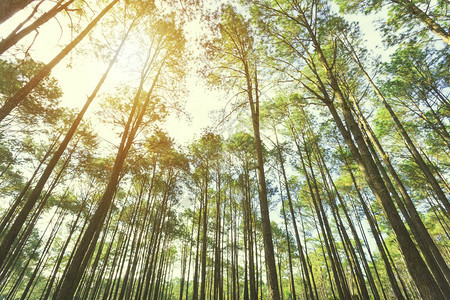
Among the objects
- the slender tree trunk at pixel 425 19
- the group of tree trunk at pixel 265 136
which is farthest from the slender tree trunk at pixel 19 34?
the slender tree trunk at pixel 425 19

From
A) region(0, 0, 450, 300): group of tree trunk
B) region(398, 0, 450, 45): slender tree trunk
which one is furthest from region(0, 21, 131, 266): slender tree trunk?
region(398, 0, 450, 45): slender tree trunk

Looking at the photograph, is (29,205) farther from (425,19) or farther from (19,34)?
(425,19)

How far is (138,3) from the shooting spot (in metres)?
7.47

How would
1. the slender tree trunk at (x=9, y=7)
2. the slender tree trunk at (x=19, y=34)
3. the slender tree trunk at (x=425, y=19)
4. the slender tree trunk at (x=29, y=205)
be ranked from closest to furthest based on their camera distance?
the slender tree trunk at (x=9, y=7)
the slender tree trunk at (x=19, y=34)
the slender tree trunk at (x=29, y=205)
the slender tree trunk at (x=425, y=19)

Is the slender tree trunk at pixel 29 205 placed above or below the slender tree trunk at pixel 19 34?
below

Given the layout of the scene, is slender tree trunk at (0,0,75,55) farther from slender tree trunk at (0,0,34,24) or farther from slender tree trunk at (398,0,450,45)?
slender tree trunk at (398,0,450,45)

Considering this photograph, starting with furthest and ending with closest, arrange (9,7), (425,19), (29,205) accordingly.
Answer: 1. (425,19)
2. (29,205)
3. (9,7)

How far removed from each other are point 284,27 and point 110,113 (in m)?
9.12

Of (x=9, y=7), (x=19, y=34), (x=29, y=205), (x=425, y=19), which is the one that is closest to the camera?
(x=9, y=7)

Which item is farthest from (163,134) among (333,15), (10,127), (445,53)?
(445,53)

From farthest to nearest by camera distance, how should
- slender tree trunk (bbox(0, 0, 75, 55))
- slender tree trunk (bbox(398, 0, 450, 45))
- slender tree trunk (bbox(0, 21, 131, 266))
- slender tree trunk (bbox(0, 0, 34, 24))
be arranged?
1. slender tree trunk (bbox(398, 0, 450, 45))
2. slender tree trunk (bbox(0, 21, 131, 266))
3. slender tree trunk (bbox(0, 0, 75, 55))
4. slender tree trunk (bbox(0, 0, 34, 24))

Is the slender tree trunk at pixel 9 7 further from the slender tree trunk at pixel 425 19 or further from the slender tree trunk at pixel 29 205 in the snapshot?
the slender tree trunk at pixel 425 19

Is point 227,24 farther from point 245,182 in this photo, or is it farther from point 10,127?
point 10,127

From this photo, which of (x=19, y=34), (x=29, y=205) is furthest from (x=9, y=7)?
(x=29, y=205)
